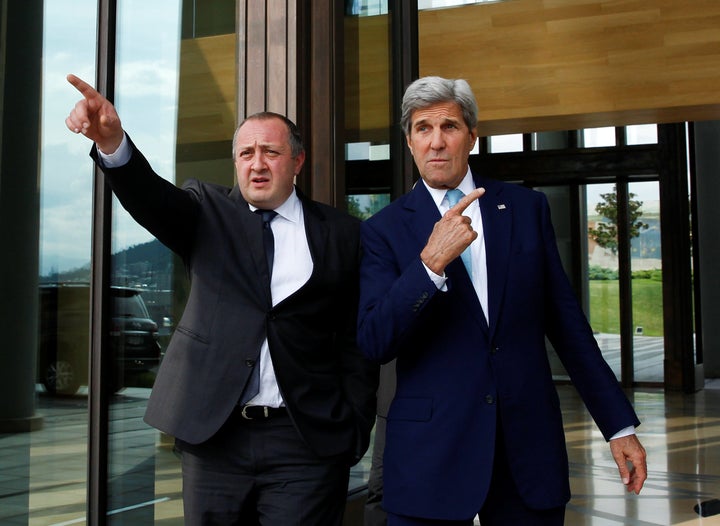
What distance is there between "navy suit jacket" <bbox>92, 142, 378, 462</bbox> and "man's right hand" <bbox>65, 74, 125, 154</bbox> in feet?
0.18

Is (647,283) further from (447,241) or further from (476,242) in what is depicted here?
(447,241)

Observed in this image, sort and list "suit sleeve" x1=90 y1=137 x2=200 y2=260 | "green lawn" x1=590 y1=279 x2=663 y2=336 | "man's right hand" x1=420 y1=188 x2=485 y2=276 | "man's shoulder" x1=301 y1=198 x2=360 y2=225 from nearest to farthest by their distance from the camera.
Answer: "man's right hand" x1=420 y1=188 x2=485 y2=276 < "suit sleeve" x1=90 y1=137 x2=200 y2=260 < "man's shoulder" x1=301 y1=198 x2=360 y2=225 < "green lawn" x1=590 y1=279 x2=663 y2=336

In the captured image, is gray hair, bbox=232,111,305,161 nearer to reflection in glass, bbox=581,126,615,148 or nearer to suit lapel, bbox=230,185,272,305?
suit lapel, bbox=230,185,272,305

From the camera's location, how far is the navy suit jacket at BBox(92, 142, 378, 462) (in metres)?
2.24

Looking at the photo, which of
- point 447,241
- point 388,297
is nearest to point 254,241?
point 388,297

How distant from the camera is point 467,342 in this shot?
2.05m

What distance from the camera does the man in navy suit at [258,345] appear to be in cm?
224

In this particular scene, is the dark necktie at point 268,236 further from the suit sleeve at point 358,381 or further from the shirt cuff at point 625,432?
the shirt cuff at point 625,432

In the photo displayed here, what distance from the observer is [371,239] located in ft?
7.16

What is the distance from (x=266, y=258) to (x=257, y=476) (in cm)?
55

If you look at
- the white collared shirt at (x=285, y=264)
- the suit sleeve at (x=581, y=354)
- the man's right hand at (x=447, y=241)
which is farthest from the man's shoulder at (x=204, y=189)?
the suit sleeve at (x=581, y=354)

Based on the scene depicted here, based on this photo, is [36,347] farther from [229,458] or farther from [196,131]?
[229,458]

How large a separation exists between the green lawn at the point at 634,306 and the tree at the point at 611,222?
742mm

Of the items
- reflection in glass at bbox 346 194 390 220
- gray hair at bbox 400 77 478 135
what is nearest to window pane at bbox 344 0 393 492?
reflection in glass at bbox 346 194 390 220
